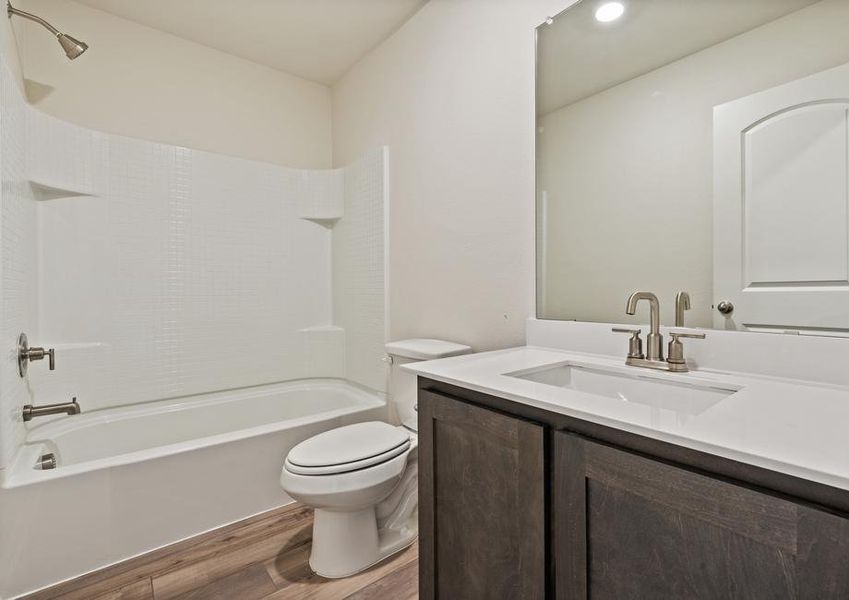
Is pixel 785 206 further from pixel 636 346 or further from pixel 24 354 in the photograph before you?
pixel 24 354

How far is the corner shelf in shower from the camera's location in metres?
1.83

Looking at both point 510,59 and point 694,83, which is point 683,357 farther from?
point 510,59

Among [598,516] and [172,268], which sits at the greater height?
[172,268]

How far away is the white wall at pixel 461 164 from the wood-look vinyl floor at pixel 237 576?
95 centimetres

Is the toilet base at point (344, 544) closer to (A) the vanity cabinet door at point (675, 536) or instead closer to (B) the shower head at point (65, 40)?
(A) the vanity cabinet door at point (675, 536)

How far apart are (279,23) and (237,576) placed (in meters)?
2.59

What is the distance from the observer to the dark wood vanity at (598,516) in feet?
1.74

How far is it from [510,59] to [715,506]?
63.2 inches

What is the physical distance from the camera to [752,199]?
103 cm

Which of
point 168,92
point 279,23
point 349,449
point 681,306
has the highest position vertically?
point 279,23

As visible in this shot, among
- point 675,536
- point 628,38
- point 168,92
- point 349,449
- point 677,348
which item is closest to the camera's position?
point 675,536

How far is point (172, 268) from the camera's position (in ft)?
7.43

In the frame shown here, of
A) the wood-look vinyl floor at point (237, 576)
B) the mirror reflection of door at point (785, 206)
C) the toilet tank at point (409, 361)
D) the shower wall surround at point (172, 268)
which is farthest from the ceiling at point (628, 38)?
the wood-look vinyl floor at point (237, 576)

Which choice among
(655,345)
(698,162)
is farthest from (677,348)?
(698,162)
